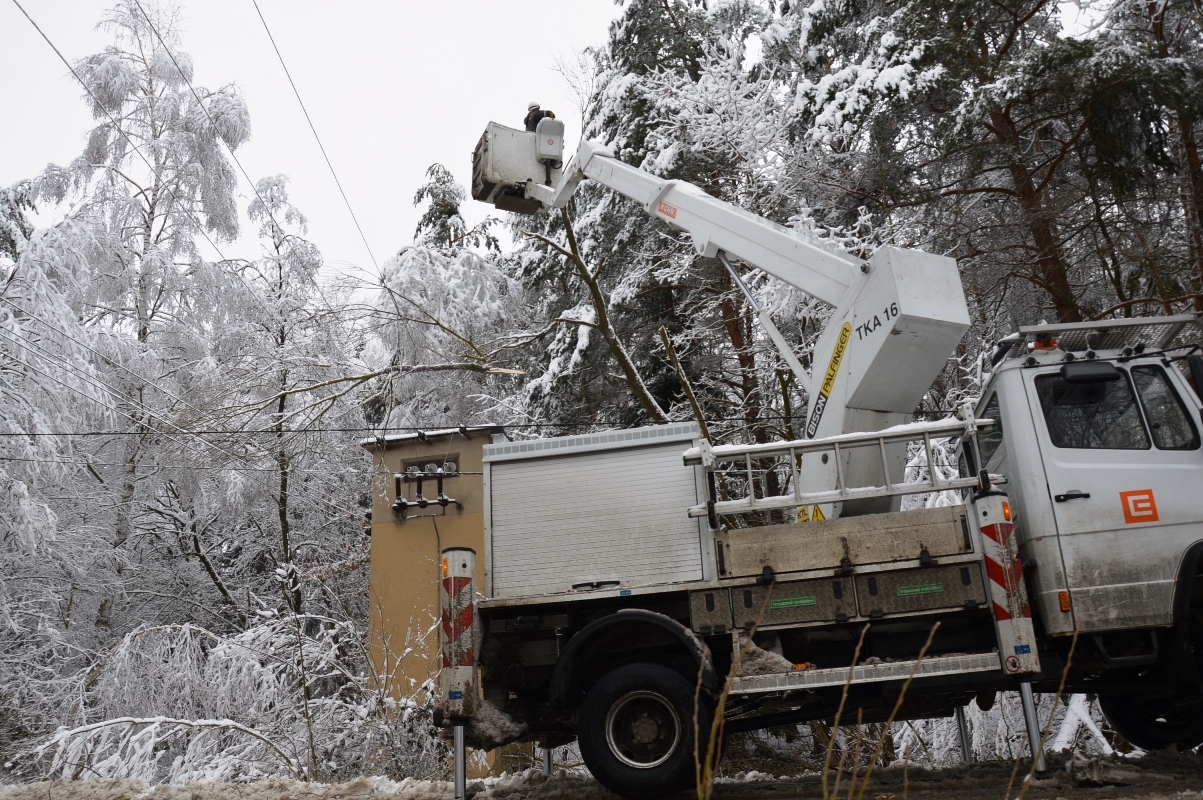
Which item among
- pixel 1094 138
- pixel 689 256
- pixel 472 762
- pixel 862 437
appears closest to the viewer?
pixel 862 437

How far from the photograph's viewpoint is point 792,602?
223 inches

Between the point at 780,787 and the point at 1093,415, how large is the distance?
3.14m

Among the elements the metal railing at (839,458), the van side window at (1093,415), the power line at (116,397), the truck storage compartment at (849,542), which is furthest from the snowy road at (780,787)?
the power line at (116,397)

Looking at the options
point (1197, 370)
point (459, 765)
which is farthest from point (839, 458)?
point (459, 765)

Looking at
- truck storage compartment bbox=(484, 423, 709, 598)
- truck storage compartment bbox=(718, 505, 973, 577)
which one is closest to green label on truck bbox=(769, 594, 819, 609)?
truck storage compartment bbox=(718, 505, 973, 577)

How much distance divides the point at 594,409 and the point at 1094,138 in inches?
357

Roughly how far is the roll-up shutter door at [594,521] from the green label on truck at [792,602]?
49cm

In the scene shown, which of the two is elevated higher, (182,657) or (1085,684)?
(182,657)

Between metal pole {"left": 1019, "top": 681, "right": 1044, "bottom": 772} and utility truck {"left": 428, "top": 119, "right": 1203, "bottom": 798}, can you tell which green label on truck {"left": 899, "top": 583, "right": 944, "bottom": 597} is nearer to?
utility truck {"left": 428, "top": 119, "right": 1203, "bottom": 798}

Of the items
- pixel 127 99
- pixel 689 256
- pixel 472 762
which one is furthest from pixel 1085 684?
pixel 127 99

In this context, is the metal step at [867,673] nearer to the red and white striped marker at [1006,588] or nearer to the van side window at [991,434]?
the red and white striped marker at [1006,588]

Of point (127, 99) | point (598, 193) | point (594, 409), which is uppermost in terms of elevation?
point (127, 99)

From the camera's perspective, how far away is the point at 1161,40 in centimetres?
1151

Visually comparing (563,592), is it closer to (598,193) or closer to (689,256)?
(689,256)
